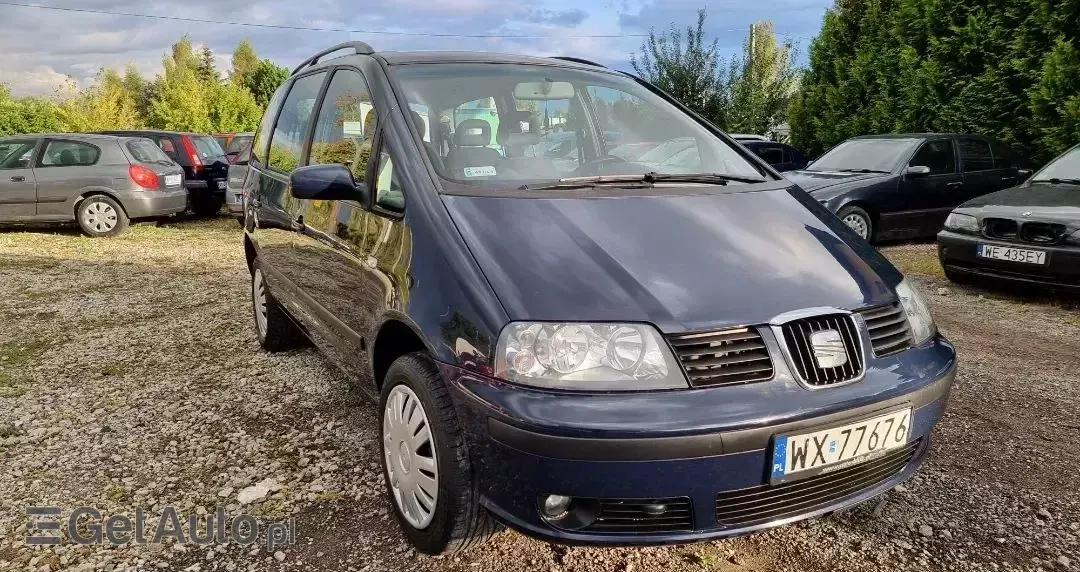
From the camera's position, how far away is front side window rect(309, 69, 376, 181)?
9.30ft

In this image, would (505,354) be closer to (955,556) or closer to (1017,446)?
(955,556)

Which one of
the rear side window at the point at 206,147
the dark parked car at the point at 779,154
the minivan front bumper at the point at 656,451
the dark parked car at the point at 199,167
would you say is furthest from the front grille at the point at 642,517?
the dark parked car at the point at 779,154

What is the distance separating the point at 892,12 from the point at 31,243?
42.4ft

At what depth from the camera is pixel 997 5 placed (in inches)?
391

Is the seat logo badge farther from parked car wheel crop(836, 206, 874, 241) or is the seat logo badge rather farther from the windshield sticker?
parked car wheel crop(836, 206, 874, 241)

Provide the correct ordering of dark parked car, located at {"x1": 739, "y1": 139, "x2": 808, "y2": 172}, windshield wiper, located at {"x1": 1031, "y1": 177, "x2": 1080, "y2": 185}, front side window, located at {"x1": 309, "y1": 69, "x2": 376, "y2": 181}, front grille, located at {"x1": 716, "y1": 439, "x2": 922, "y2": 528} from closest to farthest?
front grille, located at {"x1": 716, "y1": 439, "x2": 922, "y2": 528}
front side window, located at {"x1": 309, "y1": 69, "x2": 376, "y2": 181}
windshield wiper, located at {"x1": 1031, "y1": 177, "x2": 1080, "y2": 185}
dark parked car, located at {"x1": 739, "y1": 139, "x2": 808, "y2": 172}

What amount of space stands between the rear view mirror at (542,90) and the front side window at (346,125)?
604mm

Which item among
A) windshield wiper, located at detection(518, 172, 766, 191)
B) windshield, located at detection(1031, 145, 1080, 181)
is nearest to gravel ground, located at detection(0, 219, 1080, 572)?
windshield wiper, located at detection(518, 172, 766, 191)

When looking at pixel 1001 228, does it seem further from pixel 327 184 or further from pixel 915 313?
pixel 327 184

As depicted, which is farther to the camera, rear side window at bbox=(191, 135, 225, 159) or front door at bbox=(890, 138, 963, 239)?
rear side window at bbox=(191, 135, 225, 159)

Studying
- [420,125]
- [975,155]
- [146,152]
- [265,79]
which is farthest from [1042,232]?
[265,79]

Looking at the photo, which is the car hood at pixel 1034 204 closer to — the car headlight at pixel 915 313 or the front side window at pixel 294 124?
the car headlight at pixel 915 313

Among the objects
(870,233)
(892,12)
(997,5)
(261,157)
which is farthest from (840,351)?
(892,12)

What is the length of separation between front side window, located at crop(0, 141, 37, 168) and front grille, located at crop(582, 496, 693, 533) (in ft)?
35.3
